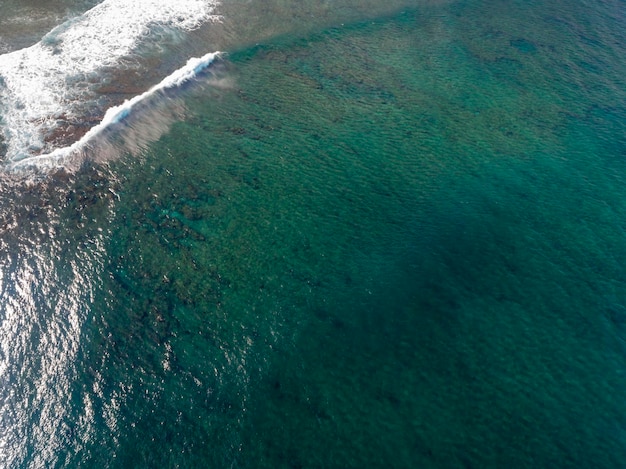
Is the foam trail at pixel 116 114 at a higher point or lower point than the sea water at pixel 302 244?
higher

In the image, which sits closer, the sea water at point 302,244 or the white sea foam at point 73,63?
the sea water at point 302,244

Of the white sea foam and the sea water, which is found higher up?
the white sea foam

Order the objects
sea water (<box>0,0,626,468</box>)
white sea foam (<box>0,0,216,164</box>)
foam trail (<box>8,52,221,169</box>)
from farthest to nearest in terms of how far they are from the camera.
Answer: white sea foam (<box>0,0,216,164</box>) < foam trail (<box>8,52,221,169</box>) < sea water (<box>0,0,626,468</box>)

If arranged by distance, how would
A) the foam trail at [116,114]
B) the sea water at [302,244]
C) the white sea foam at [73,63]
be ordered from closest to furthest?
the sea water at [302,244] → the foam trail at [116,114] → the white sea foam at [73,63]

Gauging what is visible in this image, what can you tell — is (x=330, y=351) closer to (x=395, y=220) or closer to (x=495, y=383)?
(x=495, y=383)

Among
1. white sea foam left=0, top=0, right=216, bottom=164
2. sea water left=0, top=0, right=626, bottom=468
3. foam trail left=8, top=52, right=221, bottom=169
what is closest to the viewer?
sea water left=0, top=0, right=626, bottom=468

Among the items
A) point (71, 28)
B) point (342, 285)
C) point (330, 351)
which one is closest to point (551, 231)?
point (342, 285)

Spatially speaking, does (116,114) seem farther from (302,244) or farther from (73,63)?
(302,244)

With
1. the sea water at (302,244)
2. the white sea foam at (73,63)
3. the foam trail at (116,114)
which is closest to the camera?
the sea water at (302,244)

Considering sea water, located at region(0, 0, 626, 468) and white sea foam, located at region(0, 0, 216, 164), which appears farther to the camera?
white sea foam, located at region(0, 0, 216, 164)
